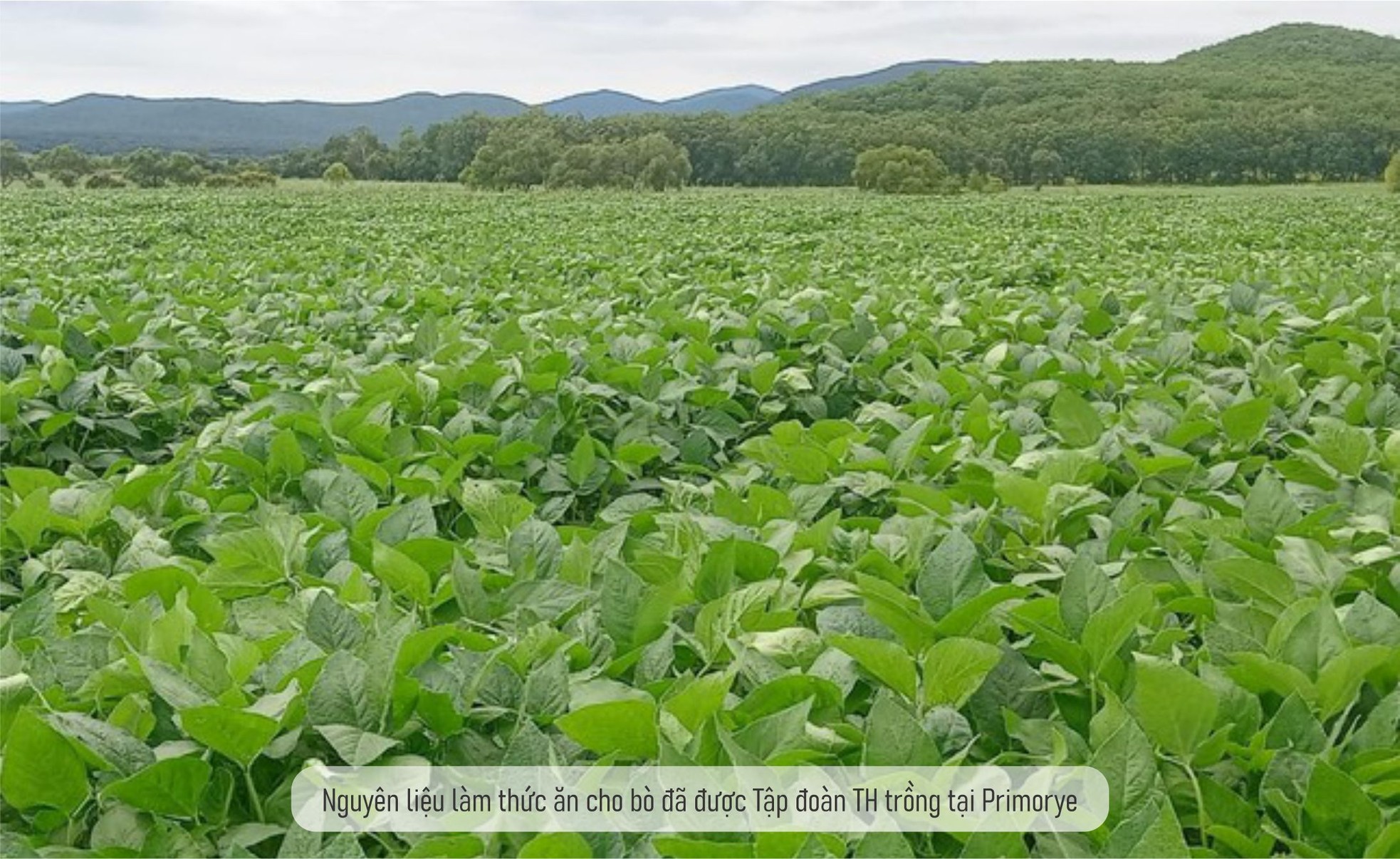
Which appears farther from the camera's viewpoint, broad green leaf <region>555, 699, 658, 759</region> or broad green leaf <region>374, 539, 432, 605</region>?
broad green leaf <region>374, 539, 432, 605</region>

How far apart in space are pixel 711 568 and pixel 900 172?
152 feet

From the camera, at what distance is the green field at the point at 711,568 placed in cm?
133

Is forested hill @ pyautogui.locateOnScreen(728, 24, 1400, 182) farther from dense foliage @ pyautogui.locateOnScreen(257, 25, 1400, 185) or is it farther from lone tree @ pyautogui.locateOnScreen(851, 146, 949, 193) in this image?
lone tree @ pyautogui.locateOnScreen(851, 146, 949, 193)

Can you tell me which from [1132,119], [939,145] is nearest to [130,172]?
[939,145]

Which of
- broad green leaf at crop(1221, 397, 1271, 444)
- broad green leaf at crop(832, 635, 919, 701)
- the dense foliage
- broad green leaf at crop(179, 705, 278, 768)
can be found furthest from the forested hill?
broad green leaf at crop(179, 705, 278, 768)

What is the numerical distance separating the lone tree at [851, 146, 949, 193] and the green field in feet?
139

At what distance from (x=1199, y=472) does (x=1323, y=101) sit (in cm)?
8593

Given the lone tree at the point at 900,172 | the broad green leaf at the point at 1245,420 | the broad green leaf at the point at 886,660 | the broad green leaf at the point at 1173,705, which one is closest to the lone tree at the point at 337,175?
the lone tree at the point at 900,172

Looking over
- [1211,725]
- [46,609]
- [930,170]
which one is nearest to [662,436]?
[46,609]

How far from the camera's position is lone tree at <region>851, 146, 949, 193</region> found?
45.9m

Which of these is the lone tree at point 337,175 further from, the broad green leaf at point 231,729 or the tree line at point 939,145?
the broad green leaf at point 231,729

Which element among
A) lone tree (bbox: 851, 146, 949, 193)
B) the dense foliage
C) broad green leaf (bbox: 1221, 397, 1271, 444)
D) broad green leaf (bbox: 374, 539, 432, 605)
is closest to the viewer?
broad green leaf (bbox: 374, 539, 432, 605)

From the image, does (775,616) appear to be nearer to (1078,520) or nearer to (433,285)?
(1078,520)

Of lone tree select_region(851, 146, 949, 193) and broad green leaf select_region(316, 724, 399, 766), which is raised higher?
lone tree select_region(851, 146, 949, 193)
